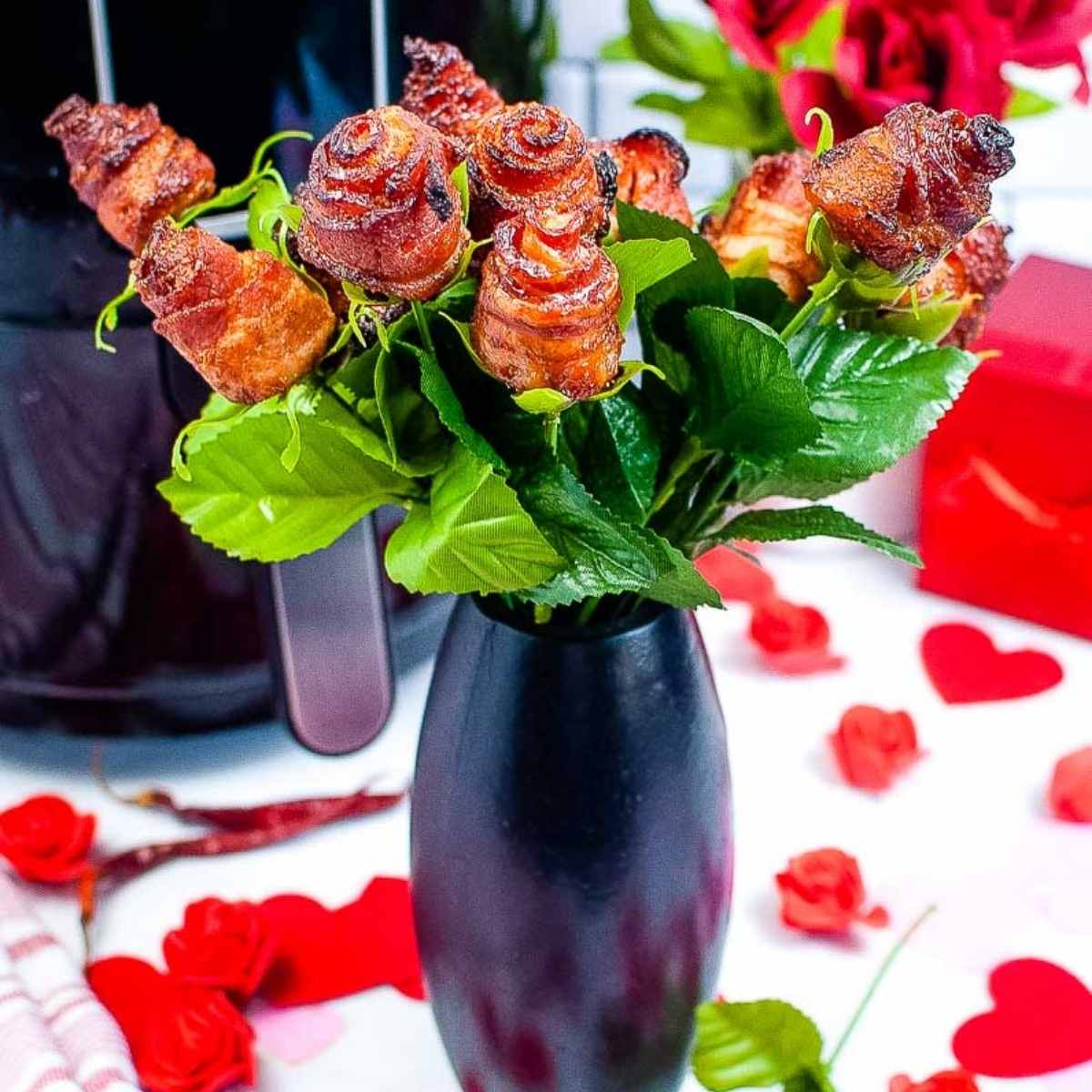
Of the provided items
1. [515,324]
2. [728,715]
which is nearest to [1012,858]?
[728,715]

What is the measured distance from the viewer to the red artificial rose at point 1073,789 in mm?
572

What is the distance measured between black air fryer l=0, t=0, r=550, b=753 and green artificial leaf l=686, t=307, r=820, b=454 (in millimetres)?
152

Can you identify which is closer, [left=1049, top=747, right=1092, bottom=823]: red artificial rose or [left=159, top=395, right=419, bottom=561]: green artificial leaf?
[left=159, top=395, right=419, bottom=561]: green artificial leaf

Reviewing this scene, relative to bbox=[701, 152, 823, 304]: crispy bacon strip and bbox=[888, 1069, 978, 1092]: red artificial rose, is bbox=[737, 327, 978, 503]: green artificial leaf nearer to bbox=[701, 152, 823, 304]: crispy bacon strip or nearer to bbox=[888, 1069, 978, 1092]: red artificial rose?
bbox=[701, 152, 823, 304]: crispy bacon strip

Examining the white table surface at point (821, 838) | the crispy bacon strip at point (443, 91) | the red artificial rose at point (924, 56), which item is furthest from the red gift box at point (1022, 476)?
the crispy bacon strip at point (443, 91)

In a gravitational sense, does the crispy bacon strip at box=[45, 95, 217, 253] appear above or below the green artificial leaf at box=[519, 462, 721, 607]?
above

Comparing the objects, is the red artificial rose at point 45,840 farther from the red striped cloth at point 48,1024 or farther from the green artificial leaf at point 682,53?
the green artificial leaf at point 682,53

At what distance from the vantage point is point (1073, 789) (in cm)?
58

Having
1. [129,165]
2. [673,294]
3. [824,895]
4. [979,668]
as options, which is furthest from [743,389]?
[979,668]

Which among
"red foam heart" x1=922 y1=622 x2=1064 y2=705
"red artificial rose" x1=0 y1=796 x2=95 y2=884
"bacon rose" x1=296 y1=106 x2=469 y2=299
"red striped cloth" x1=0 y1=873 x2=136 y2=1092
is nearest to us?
"bacon rose" x1=296 y1=106 x2=469 y2=299

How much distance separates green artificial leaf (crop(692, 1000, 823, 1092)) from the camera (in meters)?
0.36

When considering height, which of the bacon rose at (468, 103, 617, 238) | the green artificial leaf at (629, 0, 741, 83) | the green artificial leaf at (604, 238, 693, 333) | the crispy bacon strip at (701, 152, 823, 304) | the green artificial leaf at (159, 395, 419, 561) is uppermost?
the bacon rose at (468, 103, 617, 238)

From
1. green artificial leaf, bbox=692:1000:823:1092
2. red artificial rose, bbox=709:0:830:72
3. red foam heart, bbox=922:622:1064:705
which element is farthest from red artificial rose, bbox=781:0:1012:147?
green artificial leaf, bbox=692:1000:823:1092

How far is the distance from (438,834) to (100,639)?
0.71 ft
